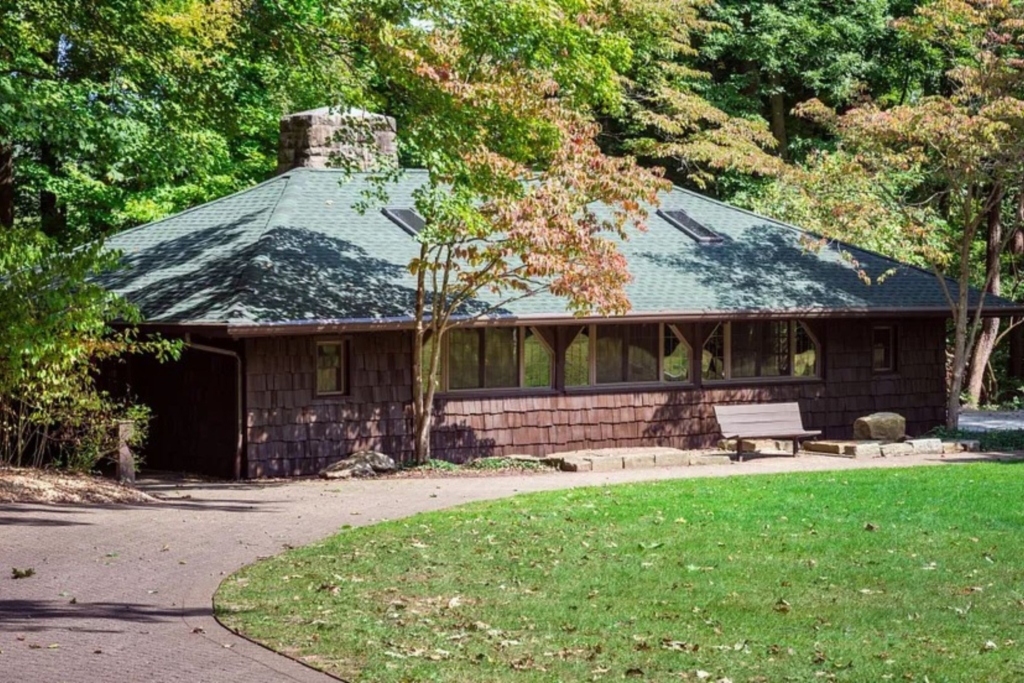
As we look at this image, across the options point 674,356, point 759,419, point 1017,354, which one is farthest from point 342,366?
point 1017,354

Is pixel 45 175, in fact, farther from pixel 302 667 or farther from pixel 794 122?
pixel 302 667

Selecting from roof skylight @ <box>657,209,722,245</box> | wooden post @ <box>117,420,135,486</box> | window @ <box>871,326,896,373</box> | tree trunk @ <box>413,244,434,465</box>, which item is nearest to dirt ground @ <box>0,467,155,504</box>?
wooden post @ <box>117,420,135,486</box>

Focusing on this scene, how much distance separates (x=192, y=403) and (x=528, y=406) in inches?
193

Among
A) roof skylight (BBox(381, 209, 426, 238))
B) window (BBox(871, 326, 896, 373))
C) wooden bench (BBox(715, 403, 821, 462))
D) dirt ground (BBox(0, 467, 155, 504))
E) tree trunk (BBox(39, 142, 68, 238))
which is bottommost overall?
dirt ground (BBox(0, 467, 155, 504))

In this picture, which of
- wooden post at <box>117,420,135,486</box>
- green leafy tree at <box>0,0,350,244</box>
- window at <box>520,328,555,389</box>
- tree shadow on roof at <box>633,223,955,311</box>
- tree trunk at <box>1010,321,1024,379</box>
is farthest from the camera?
tree trunk at <box>1010,321,1024,379</box>

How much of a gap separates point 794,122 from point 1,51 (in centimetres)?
2168

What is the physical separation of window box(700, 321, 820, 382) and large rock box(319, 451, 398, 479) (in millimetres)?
6117

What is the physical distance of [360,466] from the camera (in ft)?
63.4

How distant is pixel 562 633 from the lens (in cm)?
883

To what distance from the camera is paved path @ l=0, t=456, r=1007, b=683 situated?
8039 millimetres

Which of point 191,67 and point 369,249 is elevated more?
point 191,67

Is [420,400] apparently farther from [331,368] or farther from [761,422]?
[761,422]

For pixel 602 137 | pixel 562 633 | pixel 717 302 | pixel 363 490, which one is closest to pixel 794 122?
pixel 602 137

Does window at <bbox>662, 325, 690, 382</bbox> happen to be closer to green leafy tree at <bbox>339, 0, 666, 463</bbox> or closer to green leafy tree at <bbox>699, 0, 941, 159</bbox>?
green leafy tree at <bbox>339, 0, 666, 463</bbox>
